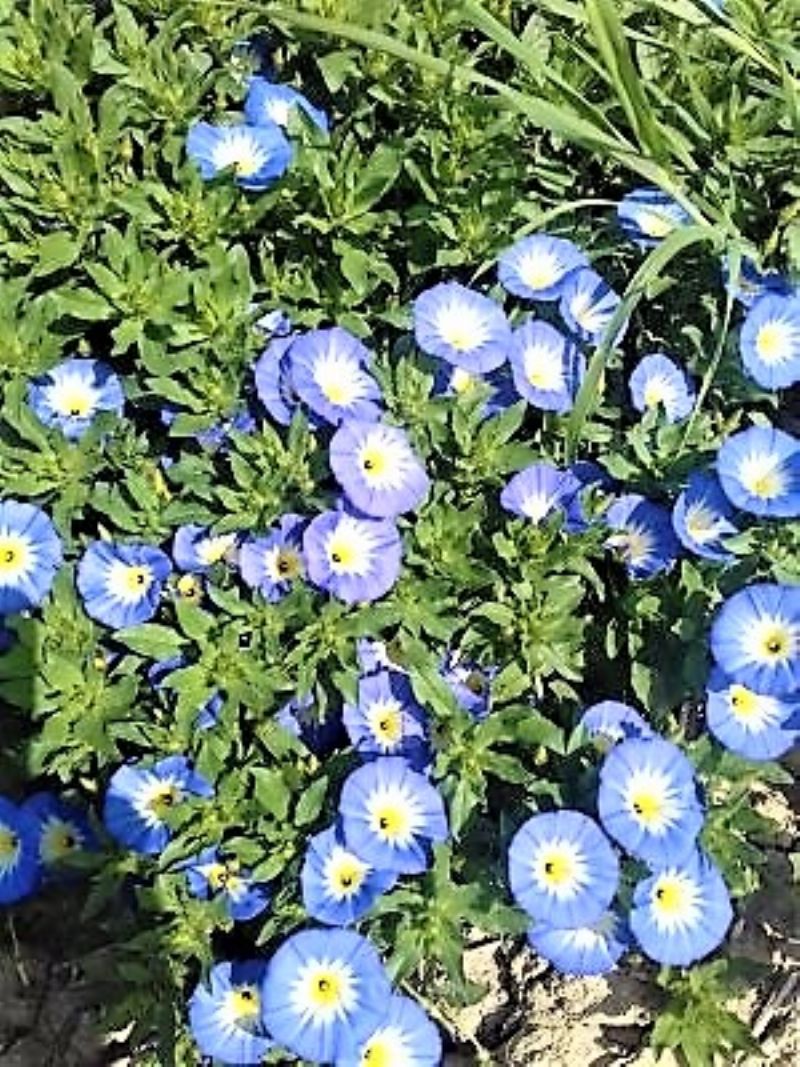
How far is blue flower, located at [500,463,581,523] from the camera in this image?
8.36 ft

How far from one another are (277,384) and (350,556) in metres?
0.25

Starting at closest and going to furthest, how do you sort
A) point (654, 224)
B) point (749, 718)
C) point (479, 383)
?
point (749, 718) < point (479, 383) < point (654, 224)

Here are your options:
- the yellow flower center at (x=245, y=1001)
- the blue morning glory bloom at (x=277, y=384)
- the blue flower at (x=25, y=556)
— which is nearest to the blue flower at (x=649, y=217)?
the blue morning glory bloom at (x=277, y=384)

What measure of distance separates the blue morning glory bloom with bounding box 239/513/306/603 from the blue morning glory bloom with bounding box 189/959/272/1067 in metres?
0.45

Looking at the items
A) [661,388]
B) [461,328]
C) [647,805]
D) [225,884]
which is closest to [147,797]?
[225,884]

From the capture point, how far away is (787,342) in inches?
105

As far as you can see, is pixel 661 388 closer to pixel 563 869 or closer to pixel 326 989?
pixel 563 869

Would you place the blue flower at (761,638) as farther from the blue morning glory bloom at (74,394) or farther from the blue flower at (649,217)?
the blue morning glory bloom at (74,394)

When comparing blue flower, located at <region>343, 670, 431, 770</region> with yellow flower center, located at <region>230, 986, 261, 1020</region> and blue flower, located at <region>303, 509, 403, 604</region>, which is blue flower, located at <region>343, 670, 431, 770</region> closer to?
blue flower, located at <region>303, 509, 403, 604</region>

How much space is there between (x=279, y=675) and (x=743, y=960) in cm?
72

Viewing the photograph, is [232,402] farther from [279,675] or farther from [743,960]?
[743,960]

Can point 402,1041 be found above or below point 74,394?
below

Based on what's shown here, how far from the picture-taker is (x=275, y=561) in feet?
8.29

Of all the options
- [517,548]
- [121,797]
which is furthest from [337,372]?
[121,797]
